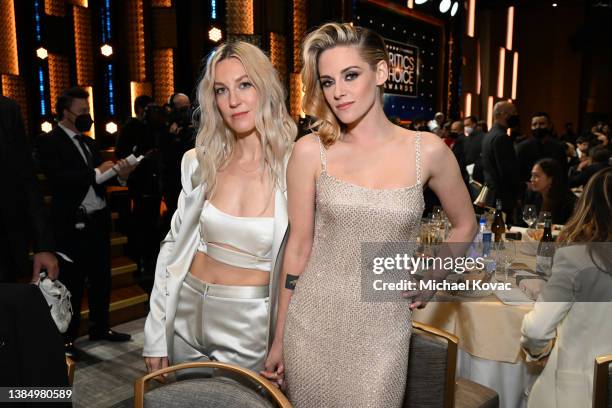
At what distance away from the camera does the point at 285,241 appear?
162cm

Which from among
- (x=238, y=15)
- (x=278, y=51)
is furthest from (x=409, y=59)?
(x=238, y=15)

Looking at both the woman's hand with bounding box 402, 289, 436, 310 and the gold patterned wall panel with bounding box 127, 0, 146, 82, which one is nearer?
the woman's hand with bounding box 402, 289, 436, 310

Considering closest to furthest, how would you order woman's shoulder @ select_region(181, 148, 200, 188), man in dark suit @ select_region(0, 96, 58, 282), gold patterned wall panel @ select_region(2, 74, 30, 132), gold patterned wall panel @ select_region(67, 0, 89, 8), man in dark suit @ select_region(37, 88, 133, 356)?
woman's shoulder @ select_region(181, 148, 200, 188) < man in dark suit @ select_region(0, 96, 58, 282) < man in dark suit @ select_region(37, 88, 133, 356) < gold patterned wall panel @ select_region(2, 74, 30, 132) < gold patterned wall panel @ select_region(67, 0, 89, 8)

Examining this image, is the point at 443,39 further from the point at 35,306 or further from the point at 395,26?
the point at 35,306

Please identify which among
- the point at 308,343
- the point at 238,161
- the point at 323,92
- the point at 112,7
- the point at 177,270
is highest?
the point at 112,7

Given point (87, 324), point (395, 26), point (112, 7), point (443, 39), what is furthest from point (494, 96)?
point (87, 324)

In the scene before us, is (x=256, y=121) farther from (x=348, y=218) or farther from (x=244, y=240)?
(x=348, y=218)

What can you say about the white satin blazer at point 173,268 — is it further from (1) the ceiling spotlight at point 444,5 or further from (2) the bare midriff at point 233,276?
(1) the ceiling spotlight at point 444,5

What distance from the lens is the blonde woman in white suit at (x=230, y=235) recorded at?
5.32 ft

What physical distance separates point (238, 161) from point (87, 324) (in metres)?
2.83

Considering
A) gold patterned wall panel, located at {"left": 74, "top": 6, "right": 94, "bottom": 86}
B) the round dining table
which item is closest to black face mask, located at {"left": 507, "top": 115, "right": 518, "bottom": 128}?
the round dining table

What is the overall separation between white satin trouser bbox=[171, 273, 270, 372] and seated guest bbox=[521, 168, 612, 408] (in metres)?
1.00

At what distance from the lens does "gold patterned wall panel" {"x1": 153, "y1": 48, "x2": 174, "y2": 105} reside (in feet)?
21.3

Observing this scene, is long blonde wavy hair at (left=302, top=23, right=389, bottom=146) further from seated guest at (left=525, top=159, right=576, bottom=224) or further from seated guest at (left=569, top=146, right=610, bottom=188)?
seated guest at (left=569, top=146, right=610, bottom=188)
